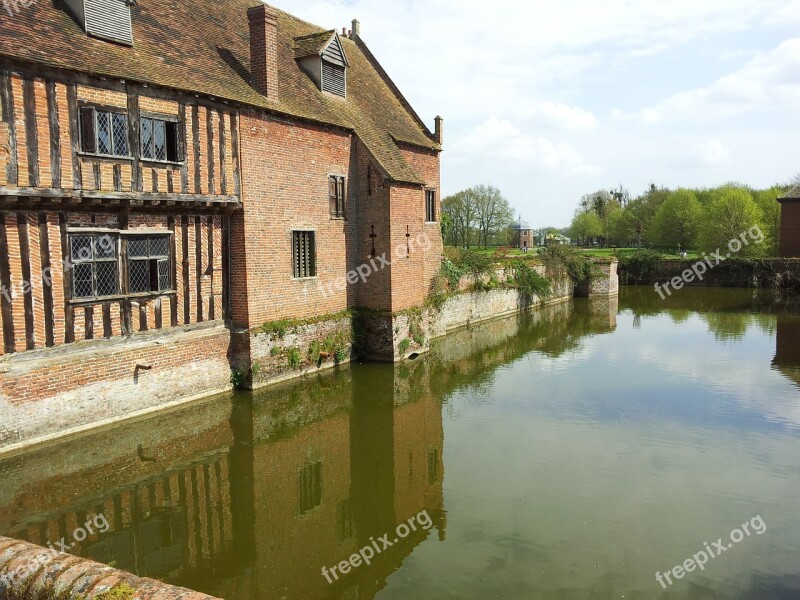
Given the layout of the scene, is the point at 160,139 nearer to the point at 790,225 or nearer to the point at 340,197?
the point at 340,197

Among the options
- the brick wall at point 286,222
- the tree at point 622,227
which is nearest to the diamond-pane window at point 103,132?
the brick wall at point 286,222

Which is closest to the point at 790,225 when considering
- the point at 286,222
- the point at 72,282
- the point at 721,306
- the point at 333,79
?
the point at 721,306

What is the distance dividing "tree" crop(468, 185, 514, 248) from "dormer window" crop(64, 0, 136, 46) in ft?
166

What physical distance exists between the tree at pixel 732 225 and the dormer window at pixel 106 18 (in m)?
42.5

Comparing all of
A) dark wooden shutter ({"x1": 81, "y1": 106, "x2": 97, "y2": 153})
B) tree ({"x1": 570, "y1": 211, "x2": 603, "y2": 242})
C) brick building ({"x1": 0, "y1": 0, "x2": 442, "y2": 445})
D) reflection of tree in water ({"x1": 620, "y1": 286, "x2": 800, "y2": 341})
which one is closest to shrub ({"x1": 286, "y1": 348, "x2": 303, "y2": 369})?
brick building ({"x1": 0, "y1": 0, "x2": 442, "y2": 445})

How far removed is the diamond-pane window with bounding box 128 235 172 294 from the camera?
11094 mm

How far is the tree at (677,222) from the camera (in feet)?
185

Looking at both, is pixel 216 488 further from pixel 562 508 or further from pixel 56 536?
pixel 562 508

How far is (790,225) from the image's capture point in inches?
1697

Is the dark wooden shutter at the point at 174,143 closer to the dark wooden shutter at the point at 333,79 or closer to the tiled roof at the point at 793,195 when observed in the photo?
the dark wooden shutter at the point at 333,79

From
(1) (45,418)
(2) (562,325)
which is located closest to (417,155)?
(2) (562,325)

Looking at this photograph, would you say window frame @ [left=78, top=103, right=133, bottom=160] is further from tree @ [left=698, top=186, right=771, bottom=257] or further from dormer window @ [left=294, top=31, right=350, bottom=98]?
tree @ [left=698, top=186, right=771, bottom=257]

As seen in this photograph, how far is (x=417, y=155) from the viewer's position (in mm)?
20672

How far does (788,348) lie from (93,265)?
19388 mm
